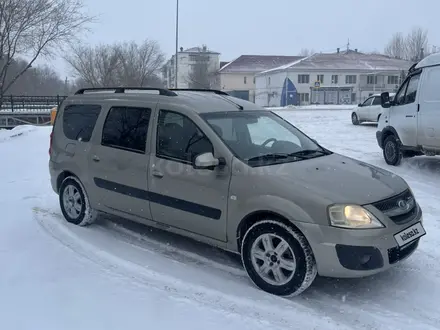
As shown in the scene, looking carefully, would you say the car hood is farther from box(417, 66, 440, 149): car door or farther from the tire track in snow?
box(417, 66, 440, 149): car door

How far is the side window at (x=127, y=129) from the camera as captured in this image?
488cm

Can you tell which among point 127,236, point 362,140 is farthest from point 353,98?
point 127,236

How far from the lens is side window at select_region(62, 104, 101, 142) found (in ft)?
18.2

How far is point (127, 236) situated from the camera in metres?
5.32

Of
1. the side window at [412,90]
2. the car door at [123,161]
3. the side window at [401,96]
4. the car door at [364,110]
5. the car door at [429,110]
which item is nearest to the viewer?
the car door at [123,161]

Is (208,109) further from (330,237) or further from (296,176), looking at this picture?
(330,237)

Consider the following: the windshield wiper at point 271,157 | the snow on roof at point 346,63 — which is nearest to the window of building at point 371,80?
the snow on roof at point 346,63

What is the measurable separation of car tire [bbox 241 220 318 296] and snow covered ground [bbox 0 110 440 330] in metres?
0.13

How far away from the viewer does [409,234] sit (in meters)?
3.79

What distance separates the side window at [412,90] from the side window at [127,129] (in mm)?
6563

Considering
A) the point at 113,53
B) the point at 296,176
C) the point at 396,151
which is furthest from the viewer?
the point at 113,53

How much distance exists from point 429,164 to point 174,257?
773 centimetres

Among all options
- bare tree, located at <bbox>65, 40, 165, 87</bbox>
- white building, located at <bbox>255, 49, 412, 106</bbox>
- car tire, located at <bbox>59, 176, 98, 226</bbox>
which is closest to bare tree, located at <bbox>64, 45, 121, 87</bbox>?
bare tree, located at <bbox>65, 40, 165, 87</bbox>

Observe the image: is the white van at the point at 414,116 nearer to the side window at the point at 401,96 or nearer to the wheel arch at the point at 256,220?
the side window at the point at 401,96
